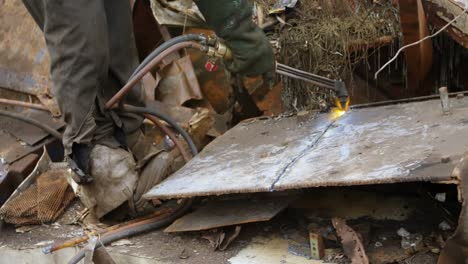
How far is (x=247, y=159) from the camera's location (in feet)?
7.97

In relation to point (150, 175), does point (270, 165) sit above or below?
above

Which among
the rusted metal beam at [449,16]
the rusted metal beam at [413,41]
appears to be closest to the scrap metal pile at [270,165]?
the rusted metal beam at [413,41]

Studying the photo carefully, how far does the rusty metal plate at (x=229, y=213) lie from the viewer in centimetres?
226

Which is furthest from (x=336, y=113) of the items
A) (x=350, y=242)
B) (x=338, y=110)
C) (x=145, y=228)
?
(x=145, y=228)

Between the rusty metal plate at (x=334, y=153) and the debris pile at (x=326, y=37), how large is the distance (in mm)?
842

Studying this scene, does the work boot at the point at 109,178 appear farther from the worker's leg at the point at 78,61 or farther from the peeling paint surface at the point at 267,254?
the peeling paint surface at the point at 267,254

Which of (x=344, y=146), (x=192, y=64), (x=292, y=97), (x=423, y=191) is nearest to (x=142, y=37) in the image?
(x=192, y=64)

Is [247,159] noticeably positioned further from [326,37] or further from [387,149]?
[326,37]

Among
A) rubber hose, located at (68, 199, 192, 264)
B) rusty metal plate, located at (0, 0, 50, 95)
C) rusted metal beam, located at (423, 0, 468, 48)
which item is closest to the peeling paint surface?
rubber hose, located at (68, 199, 192, 264)

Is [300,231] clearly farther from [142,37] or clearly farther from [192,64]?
[142,37]

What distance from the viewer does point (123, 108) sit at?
8.84ft

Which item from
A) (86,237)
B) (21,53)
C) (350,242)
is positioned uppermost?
(21,53)

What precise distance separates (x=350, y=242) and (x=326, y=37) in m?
1.91

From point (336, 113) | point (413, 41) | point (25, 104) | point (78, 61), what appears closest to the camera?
point (78, 61)
